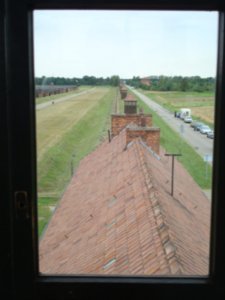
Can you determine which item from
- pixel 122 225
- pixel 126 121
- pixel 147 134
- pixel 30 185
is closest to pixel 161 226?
pixel 122 225

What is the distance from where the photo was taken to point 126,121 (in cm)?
147

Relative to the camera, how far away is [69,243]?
61.5 inches

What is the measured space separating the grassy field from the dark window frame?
56 millimetres

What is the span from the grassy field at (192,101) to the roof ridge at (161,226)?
446mm

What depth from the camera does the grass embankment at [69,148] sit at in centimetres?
127

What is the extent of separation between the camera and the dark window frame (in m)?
A: 1.14


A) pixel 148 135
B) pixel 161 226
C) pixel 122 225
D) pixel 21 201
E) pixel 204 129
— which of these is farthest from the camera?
pixel 122 225

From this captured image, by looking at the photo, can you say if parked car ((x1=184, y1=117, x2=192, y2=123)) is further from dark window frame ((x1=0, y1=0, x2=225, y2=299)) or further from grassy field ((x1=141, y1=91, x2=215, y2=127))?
dark window frame ((x1=0, y1=0, x2=225, y2=299))

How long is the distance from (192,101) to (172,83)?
0.08 metres

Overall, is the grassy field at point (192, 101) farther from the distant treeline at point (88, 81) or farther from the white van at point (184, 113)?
the distant treeline at point (88, 81)

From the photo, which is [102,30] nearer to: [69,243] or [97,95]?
[97,95]

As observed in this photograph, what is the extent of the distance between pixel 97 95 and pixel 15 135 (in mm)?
335

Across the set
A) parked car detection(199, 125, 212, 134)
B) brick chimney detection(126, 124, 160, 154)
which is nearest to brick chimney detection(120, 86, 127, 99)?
brick chimney detection(126, 124, 160, 154)

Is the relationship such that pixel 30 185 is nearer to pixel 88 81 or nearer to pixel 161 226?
pixel 88 81
